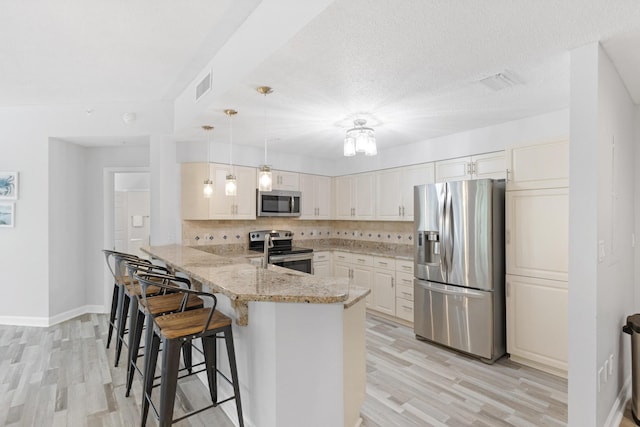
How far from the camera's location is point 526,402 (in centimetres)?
249

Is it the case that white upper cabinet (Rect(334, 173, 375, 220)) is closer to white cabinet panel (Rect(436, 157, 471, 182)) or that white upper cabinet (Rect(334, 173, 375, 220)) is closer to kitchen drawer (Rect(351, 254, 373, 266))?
kitchen drawer (Rect(351, 254, 373, 266))

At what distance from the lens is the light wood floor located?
7.43 ft

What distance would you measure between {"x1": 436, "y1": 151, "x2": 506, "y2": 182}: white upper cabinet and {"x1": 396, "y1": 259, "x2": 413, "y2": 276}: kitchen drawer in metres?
1.10

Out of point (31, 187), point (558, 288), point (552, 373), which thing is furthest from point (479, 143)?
point (31, 187)

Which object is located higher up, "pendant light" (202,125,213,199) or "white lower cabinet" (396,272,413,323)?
"pendant light" (202,125,213,199)

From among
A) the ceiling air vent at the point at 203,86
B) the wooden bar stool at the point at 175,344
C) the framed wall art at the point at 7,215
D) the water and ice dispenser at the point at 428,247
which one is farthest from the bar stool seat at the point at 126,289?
the water and ice dispenser at the point at 428,247

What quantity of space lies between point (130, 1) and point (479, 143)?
11.1ft

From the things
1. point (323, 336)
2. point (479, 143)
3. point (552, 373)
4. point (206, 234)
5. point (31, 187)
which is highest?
point (479, 143)

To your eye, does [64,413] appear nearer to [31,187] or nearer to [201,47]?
[201,47]

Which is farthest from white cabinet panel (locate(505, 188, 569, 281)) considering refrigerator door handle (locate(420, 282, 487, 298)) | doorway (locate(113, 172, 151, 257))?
doorway (locate(113, 172, 151, 257))

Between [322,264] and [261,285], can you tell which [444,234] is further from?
[261,285]

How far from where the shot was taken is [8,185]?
161 inches

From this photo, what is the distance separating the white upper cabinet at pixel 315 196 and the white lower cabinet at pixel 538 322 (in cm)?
304

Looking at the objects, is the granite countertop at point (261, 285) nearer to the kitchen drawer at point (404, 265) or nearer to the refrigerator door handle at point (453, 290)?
the refrigerator door handle at point (453, 290)
